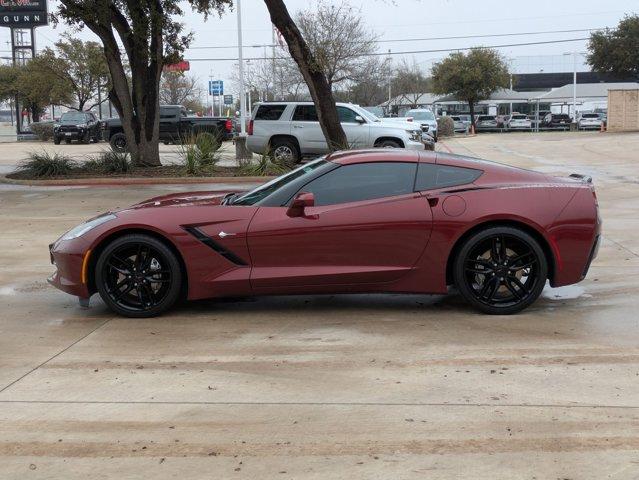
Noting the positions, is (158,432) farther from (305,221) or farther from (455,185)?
(455,185)

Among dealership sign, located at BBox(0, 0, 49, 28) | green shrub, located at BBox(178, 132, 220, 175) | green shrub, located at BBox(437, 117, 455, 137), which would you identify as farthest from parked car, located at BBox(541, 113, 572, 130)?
green shrub, located at BBox(178, 132, 220, 175)

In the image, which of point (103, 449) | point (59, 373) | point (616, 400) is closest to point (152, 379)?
point (59, 373)

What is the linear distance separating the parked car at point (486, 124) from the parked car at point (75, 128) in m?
28.4

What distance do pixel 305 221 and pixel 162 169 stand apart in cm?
1213

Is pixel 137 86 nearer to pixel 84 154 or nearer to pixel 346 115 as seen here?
pixel 346 115

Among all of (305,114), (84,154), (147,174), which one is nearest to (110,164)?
(147,174)

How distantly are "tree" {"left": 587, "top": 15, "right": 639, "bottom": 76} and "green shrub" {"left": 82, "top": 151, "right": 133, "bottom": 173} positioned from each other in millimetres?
39564

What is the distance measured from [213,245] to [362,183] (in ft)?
4.56

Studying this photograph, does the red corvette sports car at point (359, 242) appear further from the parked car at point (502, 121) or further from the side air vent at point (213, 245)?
the parked car at point (502, 121)

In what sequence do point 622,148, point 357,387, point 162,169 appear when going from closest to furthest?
1. point 357,387
2. point 162,169
3. point 622,148

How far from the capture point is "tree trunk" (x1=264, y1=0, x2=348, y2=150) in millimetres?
16578

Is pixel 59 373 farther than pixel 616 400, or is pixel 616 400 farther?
pixel 59 373

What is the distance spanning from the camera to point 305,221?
5938mm

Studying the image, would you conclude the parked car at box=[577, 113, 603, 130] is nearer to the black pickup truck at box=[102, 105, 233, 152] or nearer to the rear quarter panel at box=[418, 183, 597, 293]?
the black pickup truck at box=[102, 105, 233, 152]
